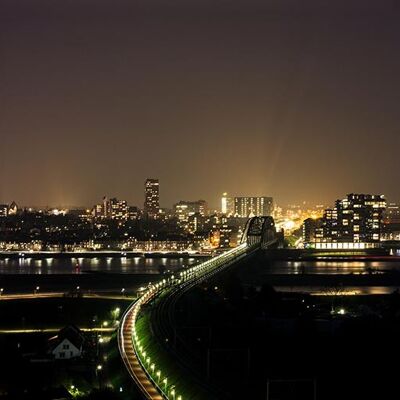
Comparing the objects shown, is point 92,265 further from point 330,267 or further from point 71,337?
point 71,337

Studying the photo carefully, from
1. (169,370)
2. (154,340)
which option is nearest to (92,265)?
(154,340)

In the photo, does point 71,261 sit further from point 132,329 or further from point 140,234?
point 132,329

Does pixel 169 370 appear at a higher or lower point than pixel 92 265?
higher

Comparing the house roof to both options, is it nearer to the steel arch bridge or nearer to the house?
the house

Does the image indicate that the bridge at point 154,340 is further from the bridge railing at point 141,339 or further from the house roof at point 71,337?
the house roof at point 71,337

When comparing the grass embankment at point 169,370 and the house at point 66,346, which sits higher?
the grass embankment at point 169,370

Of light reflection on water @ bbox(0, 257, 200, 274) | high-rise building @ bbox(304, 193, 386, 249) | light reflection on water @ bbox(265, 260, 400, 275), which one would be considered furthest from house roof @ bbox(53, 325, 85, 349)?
high-rise building @ bbox(304, 193, 386, 249)

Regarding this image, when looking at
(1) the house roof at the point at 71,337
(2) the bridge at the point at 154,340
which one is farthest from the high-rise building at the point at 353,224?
(1) the house roof at the point at 71,337
